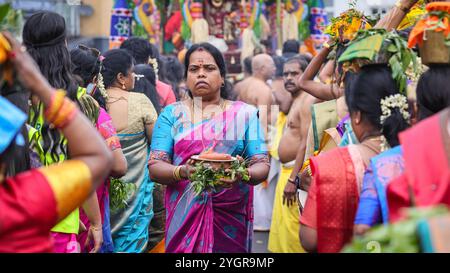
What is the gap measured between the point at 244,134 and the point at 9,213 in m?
3.14

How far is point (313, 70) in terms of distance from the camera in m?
6.62

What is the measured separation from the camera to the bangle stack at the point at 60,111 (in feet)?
10.8

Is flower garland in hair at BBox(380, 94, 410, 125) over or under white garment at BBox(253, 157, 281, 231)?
over

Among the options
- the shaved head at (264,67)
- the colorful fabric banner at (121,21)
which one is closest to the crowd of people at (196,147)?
the shaved head at (264,67)

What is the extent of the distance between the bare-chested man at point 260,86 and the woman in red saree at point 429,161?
7.82m

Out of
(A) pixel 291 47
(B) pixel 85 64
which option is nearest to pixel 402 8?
(B) pixel 85 64

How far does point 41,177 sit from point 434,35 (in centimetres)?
183

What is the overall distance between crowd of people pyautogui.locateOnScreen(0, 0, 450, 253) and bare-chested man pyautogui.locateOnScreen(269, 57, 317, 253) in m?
0.02

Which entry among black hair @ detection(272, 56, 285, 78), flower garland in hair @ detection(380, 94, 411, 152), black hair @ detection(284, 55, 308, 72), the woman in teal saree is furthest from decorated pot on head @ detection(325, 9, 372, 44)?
black hair @ detection(272, 56, 285, 78)

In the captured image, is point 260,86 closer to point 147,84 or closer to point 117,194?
point 147,84

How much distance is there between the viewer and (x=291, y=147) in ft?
29.0

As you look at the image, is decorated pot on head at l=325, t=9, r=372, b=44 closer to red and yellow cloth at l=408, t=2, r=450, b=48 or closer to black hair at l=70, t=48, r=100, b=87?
red and yellow cloth at l=408, t=2, r=450, b=48

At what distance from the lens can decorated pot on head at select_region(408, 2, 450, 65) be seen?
160 inches
